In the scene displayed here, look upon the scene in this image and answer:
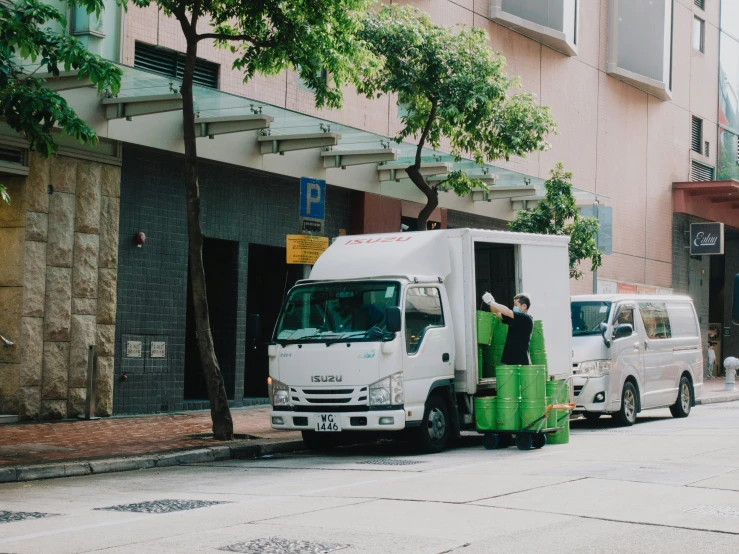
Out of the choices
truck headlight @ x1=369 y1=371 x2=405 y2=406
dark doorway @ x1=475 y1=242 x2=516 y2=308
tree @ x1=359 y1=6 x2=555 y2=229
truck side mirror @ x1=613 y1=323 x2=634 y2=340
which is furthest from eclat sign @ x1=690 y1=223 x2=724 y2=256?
truck headlight @ x1=369 y1=371 x2=405 y2=406

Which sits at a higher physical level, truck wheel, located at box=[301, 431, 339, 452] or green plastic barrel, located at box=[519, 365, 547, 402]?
green plastic barrel, located at box=[519, 365, 547, 402]

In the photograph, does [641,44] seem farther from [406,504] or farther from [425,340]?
[406,504]

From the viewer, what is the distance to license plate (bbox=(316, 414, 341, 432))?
13086 millimetres

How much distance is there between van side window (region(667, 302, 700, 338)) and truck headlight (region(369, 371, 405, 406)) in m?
8.28

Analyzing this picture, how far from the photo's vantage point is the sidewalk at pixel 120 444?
38.6 ft

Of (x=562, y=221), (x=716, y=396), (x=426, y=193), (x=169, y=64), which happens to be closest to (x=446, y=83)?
(x=426, y=193)

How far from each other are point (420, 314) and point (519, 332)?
146 centimetres

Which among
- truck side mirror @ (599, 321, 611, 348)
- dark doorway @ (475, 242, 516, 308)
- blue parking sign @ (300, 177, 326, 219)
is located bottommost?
truck side mirror @ (599, 321, 611, 348)

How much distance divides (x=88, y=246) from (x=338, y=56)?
5.50 metres

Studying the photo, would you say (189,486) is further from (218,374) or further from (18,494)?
(218,374)

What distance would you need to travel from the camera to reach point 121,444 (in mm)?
13797

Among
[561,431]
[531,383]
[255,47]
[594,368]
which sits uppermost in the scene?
[255,47]

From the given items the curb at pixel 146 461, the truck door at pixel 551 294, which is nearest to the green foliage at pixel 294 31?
the truck door at pixel 551 294

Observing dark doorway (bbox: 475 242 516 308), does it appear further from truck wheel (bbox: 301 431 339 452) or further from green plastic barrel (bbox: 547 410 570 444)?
truck wheel (bbox: 301 431 339 452)
